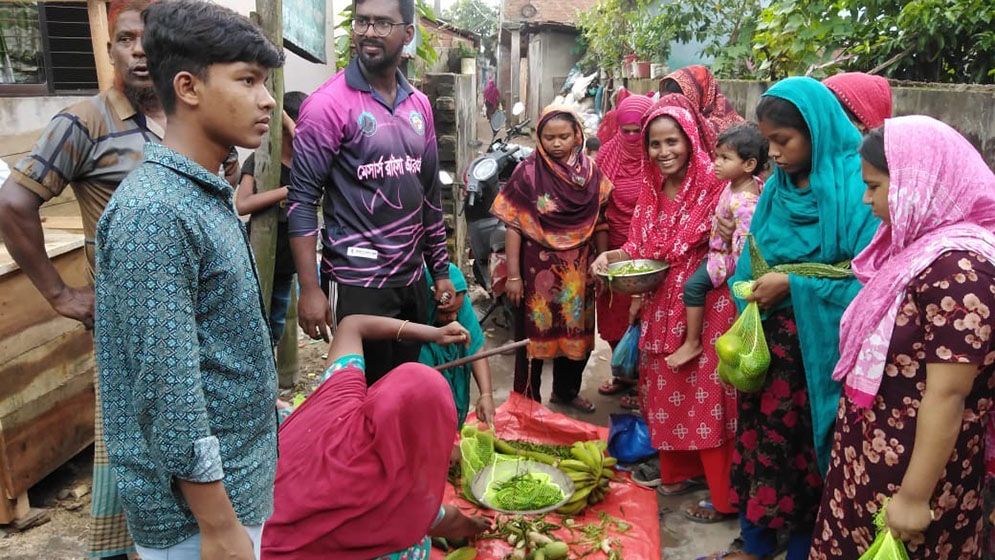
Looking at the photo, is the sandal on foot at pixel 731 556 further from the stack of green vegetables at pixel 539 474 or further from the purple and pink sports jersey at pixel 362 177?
the purple and pink sports jersey at pixel 362 177

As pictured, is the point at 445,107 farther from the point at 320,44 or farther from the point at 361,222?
the point at 361,222

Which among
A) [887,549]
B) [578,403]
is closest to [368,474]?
[887,549]

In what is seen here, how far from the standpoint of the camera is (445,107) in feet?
22.1

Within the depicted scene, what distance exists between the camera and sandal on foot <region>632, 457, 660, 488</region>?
12.0 feet

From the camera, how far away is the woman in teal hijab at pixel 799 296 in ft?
7.97

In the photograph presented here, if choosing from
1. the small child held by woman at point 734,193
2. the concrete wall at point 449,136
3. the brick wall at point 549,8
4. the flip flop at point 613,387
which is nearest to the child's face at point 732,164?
the small child held by woman at point 734,193

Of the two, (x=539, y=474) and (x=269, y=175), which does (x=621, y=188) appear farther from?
(x=269, y=175)

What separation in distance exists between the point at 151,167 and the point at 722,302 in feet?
8.35

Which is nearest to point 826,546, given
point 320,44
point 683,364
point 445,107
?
point 683,364

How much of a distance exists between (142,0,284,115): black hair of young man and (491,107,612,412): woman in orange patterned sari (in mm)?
2720

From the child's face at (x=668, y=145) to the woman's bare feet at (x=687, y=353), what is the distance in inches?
31.5

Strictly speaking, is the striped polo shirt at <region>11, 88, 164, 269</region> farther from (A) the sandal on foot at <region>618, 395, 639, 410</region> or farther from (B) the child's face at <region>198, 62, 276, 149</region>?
(A) the sandal on foot at <region>618, 395, 639, 410</region>

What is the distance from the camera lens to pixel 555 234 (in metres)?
4.09

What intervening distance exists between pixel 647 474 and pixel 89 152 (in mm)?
2832
